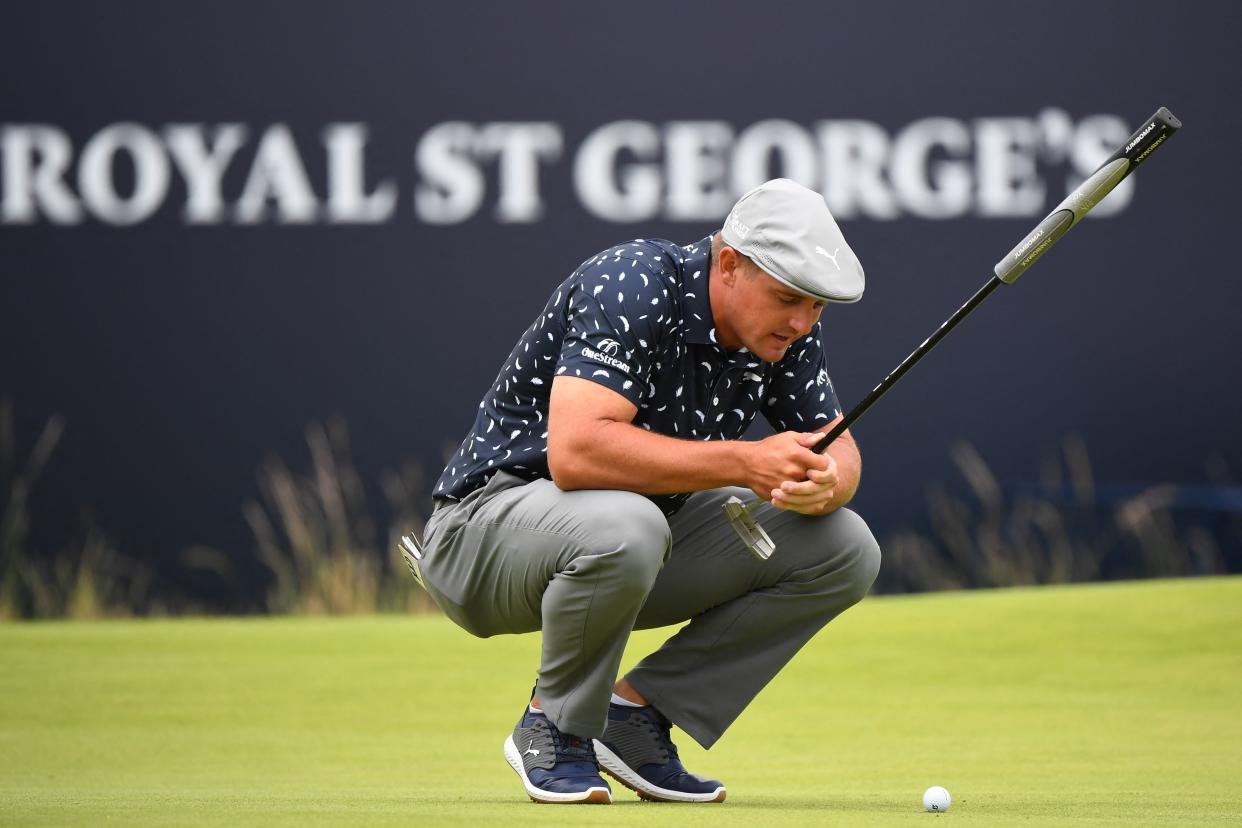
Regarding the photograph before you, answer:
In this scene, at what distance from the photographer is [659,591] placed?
2512 millimetres

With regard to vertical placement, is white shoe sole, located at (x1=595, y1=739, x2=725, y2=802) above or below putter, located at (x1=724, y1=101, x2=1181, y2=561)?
below

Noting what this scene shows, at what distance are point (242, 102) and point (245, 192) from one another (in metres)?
0.32

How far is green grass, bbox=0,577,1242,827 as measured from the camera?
7.42ft

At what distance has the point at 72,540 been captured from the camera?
6105 millimetres

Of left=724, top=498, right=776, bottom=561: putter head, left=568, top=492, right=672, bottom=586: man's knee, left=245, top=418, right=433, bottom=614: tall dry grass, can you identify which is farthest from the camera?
left=245, top=418, right=433, bottom=614: tall dry grass

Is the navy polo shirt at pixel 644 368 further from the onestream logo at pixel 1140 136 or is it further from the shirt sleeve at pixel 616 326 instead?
the onestream logo at pixel 1140 136

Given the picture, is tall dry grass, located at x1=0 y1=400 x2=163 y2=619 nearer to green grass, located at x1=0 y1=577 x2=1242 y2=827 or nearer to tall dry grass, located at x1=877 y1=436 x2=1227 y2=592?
green grass, located at x1=0 y1=577 x2=1242 y2=827

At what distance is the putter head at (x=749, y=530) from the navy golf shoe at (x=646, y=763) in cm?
29

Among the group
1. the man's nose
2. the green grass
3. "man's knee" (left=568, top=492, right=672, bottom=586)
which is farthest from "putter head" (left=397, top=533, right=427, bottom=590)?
the man's nose

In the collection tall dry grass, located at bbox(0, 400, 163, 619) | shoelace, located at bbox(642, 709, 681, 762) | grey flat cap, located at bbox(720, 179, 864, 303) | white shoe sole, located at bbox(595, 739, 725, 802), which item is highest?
grey flat cap, located at bbox(720, 179, 864, 303)

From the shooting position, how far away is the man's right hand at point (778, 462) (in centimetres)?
224

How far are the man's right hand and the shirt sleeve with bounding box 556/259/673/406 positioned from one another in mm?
170

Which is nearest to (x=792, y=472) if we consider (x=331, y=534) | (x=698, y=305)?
(x=698, y=305)

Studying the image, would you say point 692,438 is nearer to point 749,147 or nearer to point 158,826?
point 158,826
